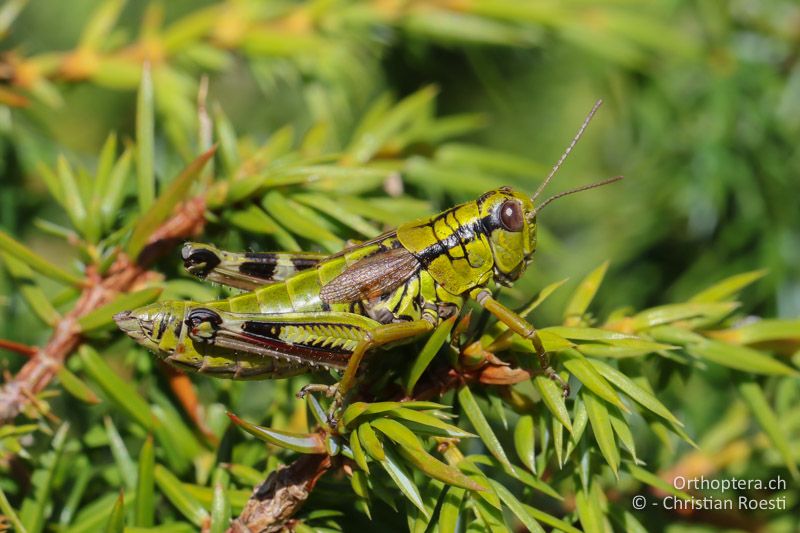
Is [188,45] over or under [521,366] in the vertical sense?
over

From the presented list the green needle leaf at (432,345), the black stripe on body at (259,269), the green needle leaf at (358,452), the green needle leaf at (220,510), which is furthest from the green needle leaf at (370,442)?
the black stripe on body at (259,269)

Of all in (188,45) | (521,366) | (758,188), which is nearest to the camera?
(521,366)

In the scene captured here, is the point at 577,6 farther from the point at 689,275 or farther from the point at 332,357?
the point at 332,357

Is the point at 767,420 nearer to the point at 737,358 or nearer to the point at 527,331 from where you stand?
the point at 737,358

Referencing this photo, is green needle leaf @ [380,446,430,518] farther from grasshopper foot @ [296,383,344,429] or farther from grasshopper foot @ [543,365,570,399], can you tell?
grasshopper foot @ [543,365,570,399]

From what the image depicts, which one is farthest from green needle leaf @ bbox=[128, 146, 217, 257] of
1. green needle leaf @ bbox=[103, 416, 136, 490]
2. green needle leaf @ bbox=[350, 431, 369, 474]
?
green needle leaf @ bbox=[350, 431, 369, 474]

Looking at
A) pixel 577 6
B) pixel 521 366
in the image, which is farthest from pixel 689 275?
pixel 521 366
